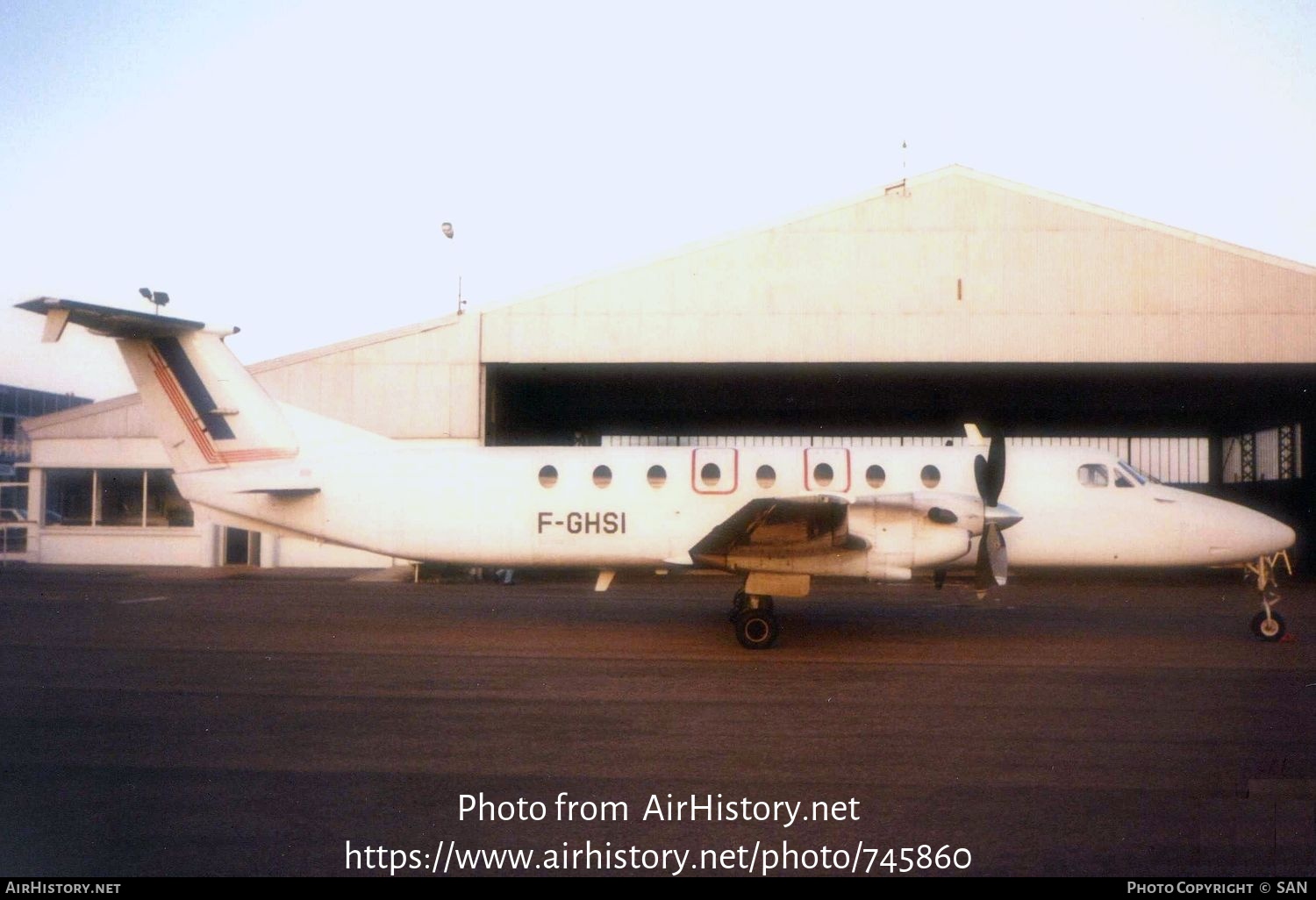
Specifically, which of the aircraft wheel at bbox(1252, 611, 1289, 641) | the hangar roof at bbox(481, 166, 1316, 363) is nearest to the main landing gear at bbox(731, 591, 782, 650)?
the aircraft wheel at bbox(1252, 611, 1289, 641)

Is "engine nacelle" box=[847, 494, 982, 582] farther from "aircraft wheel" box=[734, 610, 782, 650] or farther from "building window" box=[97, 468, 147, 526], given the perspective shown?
"building window" box=[97, 468, 147, 526]

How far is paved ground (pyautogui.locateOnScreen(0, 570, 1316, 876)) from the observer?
5.67 metres

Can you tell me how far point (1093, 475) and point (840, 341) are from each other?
1131 cm

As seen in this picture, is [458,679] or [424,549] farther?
[424,549]

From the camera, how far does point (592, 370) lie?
27.1 meters

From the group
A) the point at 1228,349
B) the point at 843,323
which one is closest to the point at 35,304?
the point at 843,323

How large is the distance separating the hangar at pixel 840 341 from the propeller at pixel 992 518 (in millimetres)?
12020

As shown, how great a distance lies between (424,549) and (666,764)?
304 inches

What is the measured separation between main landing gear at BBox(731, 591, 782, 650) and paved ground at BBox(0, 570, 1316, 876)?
229 mm

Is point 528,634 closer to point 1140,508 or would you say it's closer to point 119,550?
point 1140,508

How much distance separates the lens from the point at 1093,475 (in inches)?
558

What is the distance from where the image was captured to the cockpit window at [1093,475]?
1412cm

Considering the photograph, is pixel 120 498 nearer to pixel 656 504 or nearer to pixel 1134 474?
pixel 656 504

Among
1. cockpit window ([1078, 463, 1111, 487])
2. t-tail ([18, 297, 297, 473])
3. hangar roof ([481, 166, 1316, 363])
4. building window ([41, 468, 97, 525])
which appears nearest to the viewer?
cockpit window ([1078, 463, 1111, 487])
